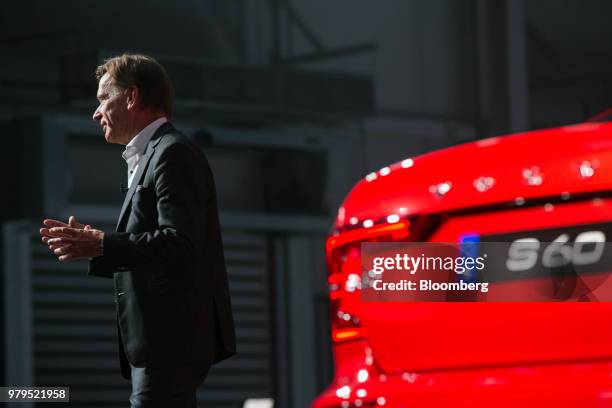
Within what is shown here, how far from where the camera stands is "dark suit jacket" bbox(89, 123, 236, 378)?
276 cm

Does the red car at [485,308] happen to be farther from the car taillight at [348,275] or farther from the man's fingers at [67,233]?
the man's fingers at [67,233]

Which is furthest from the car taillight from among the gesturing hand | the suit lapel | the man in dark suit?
the gesturing hand

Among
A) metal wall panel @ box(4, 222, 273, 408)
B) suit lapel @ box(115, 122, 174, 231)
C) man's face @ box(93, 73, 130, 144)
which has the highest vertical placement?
man's face @ box(93, 73, 130, 144)

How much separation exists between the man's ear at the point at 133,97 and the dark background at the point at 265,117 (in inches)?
238

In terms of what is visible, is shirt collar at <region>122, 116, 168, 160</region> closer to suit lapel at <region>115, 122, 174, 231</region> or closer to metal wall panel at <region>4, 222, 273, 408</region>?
suit lapel at <region>115, 122, 174, 231</region>

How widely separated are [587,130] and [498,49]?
9.09 metres

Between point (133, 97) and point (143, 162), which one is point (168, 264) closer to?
point (143, 162)

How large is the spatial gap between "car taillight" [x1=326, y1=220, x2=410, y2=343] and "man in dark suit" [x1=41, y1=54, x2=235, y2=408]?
0.25 metres

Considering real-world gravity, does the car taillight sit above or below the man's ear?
below

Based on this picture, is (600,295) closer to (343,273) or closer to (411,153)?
Answer: (343,273)

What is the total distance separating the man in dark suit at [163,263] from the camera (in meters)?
2.75

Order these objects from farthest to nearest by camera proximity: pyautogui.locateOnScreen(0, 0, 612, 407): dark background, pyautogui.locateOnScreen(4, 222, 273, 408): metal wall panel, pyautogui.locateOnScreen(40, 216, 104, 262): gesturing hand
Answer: pyautogui.locateOnScreen(0, 0, 612, 407): dark background, pyautogui.locateOnScreen(4, 222, 273, 408): metal wall panel, pyautogui.locateOnScreen(40, 216, 104, 262): gesturing hand

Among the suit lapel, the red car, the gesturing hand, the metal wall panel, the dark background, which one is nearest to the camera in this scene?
Result: the red car

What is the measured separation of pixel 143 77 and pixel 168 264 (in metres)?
0.45
